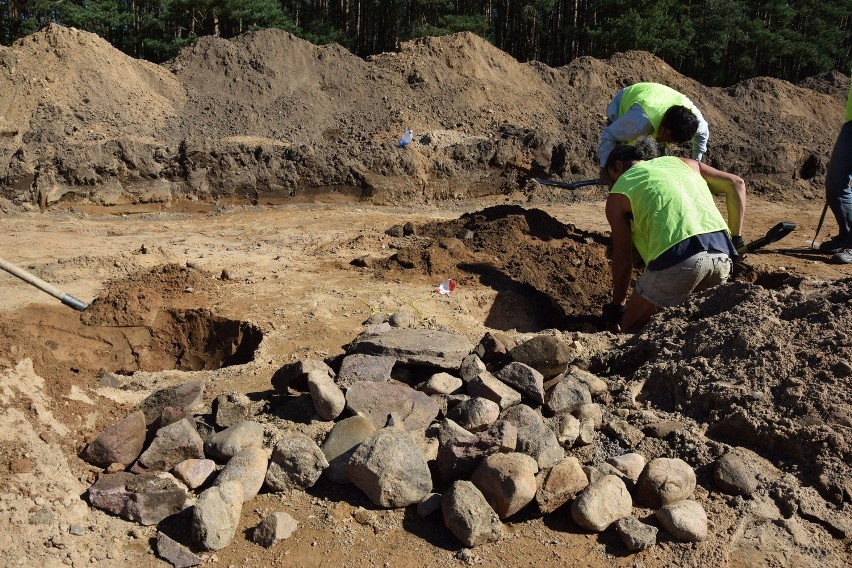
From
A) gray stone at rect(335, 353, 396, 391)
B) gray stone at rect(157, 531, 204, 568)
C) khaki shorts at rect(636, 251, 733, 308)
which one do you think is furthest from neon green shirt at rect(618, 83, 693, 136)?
gray stone at rect(157, 531, 204, 568)

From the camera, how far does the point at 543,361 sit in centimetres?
354

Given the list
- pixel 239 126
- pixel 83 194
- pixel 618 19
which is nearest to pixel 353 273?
pixel 83 194

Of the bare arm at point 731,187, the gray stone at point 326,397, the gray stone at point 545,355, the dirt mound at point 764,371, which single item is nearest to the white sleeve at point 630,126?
the bare arm at point 731,187

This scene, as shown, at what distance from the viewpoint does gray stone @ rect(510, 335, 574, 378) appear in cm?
352

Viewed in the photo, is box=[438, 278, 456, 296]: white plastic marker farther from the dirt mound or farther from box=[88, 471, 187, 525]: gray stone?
box=[88, 471, 187, 525]: gray stone

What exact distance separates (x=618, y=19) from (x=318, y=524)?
64.4 feet

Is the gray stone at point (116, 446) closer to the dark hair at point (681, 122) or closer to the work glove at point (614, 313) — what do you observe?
the work glove at point (614, 313)

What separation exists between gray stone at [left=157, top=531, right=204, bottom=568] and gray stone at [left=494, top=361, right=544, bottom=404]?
59.9 inches

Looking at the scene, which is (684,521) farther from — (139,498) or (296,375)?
(139,498)

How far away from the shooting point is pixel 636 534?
2.54 m

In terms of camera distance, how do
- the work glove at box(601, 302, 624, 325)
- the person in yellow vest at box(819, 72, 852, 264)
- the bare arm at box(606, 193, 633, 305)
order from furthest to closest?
1. the person in yellow vest at box(819, 72, 852, 264)
2. the work glove at box(601, 302, 624, 325)
3. the bare arm at box(606, 193, 633, 305)

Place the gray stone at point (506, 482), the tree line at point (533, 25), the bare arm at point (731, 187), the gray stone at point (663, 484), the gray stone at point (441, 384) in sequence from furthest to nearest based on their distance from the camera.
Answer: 1. the tree line at point (533, 25)
2. the bare arm at point (731, 187)
3. the gray stone at point (441, 384)
4. the gray stone at point (663, 484)
5. the gray stone at point (506, 482)

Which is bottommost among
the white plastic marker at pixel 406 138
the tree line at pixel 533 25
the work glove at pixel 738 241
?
the work glove at pixel 738 241

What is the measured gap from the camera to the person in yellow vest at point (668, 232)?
423 cm
